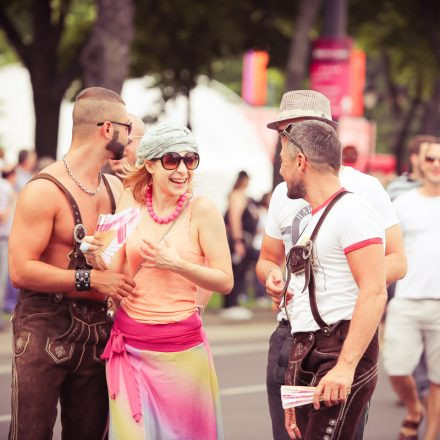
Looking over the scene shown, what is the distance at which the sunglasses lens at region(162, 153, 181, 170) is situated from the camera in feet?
16.9

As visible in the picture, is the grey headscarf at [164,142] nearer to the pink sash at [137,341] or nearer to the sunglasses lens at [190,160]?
the sunglasses lens at [190,160]

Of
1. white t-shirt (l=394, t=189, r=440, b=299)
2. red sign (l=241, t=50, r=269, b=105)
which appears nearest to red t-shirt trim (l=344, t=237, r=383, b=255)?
white t-shirt (l=394, t=189, r=440, b=299)

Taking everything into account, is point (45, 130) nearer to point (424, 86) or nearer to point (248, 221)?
point (248, 221)

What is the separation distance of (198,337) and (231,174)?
66.1ft

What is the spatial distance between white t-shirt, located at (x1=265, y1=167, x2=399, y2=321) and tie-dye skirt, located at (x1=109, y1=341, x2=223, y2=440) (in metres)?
0.65

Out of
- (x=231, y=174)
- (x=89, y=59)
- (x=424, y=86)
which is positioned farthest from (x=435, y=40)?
(x=89, y=59)

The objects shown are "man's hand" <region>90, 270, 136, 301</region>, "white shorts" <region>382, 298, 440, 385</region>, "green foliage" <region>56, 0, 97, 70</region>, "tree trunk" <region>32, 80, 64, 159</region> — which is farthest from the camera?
"green foliage" <region>56, 0, 97, 70</region>

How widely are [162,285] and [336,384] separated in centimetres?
92

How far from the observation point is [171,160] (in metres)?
5.17

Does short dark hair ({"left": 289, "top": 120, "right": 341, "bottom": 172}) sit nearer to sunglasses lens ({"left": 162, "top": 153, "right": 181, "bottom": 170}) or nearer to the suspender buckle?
sunglasses lens ({"left": 162, "top": 153, "right": 181, "bottom": 170})

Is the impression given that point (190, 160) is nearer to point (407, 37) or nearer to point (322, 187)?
point (322, 187)

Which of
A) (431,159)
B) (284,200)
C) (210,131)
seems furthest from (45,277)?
(210,131)

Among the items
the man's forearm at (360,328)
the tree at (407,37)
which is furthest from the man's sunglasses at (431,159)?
the tree at (407,37)

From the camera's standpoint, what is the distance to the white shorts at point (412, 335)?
8.06 metres
